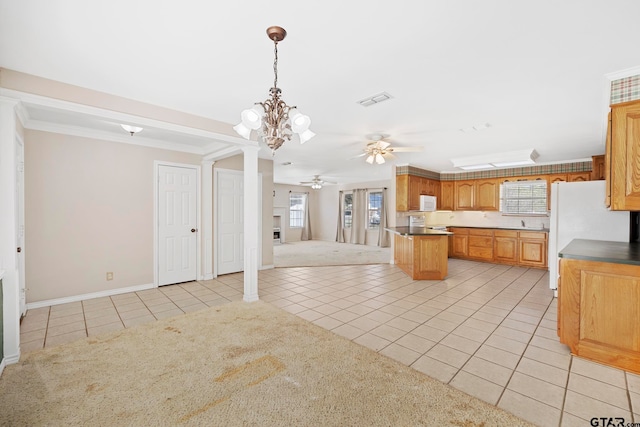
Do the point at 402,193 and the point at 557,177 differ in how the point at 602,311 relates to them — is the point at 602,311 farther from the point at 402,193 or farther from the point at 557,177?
the point at 557,177

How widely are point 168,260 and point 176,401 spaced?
3.37 metres

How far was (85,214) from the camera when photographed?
402 cm

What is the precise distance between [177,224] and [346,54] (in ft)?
13.5

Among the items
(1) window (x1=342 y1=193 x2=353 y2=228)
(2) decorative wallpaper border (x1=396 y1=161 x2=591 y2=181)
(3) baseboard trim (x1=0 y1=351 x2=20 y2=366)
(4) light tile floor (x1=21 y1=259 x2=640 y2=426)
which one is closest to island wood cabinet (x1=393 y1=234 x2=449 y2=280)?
(4) light tile floor (x1=21 y1=259 x2=640 y2=426)

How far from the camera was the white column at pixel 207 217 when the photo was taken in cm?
518

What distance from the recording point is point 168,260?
482 cm

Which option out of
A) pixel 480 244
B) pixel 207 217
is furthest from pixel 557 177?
pixel 207 217

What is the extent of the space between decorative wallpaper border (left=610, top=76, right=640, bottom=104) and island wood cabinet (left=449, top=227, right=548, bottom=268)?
453 cm

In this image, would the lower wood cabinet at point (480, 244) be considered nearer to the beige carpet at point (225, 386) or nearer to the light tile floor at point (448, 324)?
the light tile floor at point (448, 324)

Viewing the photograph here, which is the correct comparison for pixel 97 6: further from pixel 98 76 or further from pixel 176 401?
pixel 176 401

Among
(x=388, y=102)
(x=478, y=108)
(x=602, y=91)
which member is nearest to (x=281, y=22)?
(x=388, y=102)

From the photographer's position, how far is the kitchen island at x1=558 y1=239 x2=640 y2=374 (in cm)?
224

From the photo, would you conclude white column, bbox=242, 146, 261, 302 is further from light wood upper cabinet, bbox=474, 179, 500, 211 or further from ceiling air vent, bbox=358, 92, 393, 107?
light wood upper cabinet, bbox=474, 179, 500, 211

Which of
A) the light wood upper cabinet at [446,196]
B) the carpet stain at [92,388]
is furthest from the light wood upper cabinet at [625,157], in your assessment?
the light wood upper cabinet at [446,196]
